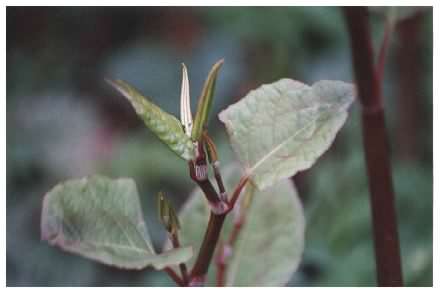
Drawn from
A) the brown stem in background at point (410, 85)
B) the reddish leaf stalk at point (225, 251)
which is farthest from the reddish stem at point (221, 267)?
the brown stem in background at point (410, 85)

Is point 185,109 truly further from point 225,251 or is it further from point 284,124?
point 225,251

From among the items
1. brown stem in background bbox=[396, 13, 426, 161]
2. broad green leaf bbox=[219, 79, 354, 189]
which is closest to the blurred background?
brown stem in background bbox=[396, 13, 426, 161]

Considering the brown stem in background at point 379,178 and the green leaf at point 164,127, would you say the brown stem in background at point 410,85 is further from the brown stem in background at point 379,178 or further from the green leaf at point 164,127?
the green leaf at point 164,127

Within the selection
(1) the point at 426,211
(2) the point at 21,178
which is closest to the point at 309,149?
(1) the point at 426,211

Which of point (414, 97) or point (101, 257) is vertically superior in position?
point (414, 97)

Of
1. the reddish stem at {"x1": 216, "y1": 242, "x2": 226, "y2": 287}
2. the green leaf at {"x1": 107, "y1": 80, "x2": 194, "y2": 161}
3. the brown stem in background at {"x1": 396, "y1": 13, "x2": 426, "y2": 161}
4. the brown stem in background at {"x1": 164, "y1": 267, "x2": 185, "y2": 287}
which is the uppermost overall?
the brown stem in background at {"x1": 396, "y1": 13, "x2": 426, "y2": 161}

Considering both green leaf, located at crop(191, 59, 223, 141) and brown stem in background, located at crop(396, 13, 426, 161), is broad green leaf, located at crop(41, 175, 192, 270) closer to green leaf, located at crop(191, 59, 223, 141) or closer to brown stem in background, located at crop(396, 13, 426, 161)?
green leaf, located at crop(191, 59, 223, 141)

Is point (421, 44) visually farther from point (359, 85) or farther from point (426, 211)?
point (359, 85)

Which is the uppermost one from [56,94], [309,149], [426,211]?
[56,94]
